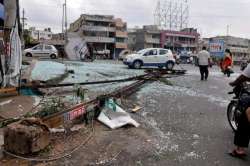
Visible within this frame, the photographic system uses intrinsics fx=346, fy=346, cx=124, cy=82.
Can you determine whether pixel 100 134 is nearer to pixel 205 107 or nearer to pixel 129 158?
pixel 129 158

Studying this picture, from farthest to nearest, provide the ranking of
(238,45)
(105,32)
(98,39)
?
(238,45) < (105,32) < (98,39)

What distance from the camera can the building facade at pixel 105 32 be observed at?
3234 inches

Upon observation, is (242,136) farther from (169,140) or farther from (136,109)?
(136,109)

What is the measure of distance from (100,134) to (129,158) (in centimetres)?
118

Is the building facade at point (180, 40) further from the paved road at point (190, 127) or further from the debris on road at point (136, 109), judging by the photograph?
the debris on road at point (136, 109)

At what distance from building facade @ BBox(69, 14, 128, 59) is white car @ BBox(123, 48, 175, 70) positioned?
5393 centimetres

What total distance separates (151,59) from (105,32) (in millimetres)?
59033

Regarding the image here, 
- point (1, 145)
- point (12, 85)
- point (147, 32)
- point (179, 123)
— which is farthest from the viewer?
point (147, 32)

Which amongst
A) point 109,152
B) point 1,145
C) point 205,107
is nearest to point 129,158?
point 109,152

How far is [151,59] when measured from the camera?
26.9 m

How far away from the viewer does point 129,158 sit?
497 cm

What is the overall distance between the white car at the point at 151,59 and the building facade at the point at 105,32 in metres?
53.9

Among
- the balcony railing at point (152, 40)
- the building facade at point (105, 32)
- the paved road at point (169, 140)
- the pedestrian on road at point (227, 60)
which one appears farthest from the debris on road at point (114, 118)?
the balcony railing at point (152, 40)

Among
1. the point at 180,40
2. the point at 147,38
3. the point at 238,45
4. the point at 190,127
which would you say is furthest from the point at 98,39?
the point at 190,127
